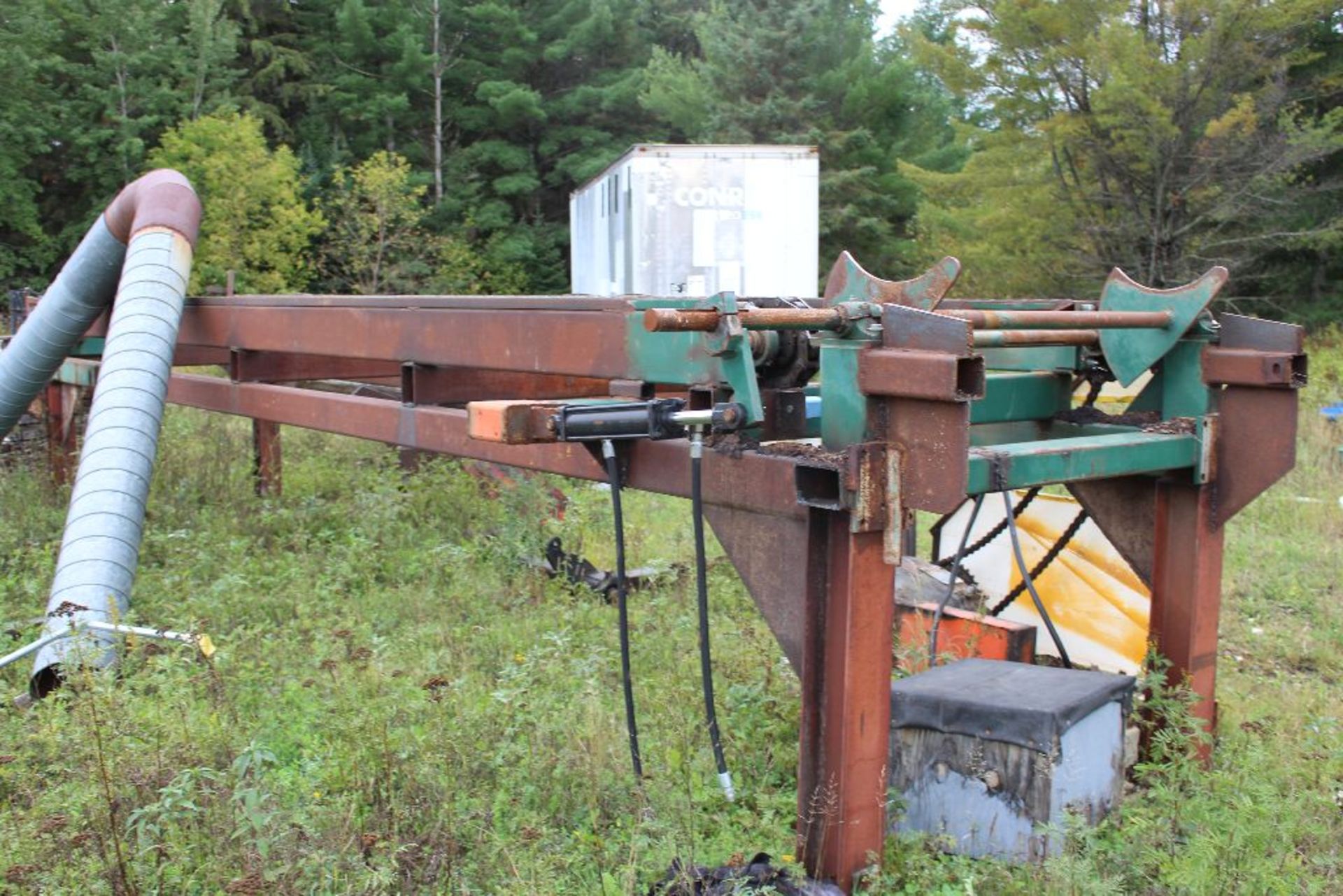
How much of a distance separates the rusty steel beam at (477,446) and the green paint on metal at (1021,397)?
114 centimetres

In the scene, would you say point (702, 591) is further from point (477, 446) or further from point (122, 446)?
point (122, 446)

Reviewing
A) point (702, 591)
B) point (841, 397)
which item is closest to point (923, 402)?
point (841, 397)

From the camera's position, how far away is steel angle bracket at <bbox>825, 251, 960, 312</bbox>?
125 inches

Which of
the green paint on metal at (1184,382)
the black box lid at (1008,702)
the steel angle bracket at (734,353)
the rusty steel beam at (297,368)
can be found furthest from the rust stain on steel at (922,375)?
the rusty steel beam at (297,368)

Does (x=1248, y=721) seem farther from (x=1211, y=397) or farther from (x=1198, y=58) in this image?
(x=1198, y=58)

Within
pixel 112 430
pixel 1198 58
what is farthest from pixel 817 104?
pixel 112 430

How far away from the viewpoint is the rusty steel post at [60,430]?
8.38 m

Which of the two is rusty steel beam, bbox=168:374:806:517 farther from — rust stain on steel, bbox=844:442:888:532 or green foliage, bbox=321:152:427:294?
green foliage, bbox=321:152:427:294

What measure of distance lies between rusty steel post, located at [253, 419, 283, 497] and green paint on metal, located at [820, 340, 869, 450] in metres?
5.95

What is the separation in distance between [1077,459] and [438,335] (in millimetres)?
2255

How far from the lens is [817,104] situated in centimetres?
2944

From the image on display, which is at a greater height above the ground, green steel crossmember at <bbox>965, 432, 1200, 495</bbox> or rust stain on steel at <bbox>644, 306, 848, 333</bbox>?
rust stain on steel at <bbox>644, 306, 848, 333</bbox>

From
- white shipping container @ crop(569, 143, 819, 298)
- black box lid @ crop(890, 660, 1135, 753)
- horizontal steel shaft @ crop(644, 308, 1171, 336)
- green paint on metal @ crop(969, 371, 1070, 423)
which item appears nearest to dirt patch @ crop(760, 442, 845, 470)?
horizontal steel shaft @ crop(644, 308, 1171, 336)

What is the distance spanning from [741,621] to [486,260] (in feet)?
107
